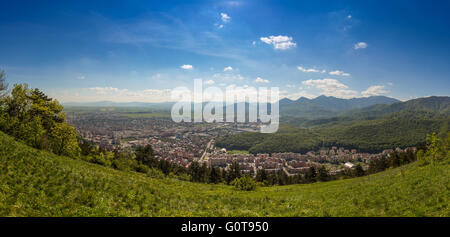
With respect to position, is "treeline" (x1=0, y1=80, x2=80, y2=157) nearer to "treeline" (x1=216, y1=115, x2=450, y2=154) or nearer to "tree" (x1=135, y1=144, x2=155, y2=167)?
"tree" (x1=135, y1=144, x2=155, y2=167)

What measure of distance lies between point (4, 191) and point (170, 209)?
6.72m

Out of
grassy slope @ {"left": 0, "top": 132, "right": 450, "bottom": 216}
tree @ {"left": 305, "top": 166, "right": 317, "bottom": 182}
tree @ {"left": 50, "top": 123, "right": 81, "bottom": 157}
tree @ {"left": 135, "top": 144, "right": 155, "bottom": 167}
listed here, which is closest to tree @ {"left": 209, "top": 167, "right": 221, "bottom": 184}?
tree @ {"left": 135, "top": 144, "right": 155, "bottom": 167}

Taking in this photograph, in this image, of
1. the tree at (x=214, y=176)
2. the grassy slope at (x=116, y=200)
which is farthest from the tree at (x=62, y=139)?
the tree at (x=214, y=176)

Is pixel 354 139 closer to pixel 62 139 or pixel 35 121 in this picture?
pixel 62 139

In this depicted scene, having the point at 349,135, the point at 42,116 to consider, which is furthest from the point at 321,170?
the point at 349,135

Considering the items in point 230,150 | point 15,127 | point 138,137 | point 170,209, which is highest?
point 15,127

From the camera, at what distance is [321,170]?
47.4 meters

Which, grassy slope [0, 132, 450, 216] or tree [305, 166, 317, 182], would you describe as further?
tree [305, 166, 317, 182]

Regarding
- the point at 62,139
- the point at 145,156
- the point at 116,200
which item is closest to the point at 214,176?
the point at 145,156

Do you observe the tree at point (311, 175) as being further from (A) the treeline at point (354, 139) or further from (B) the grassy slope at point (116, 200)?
(A) the treeline at point (354, 139)

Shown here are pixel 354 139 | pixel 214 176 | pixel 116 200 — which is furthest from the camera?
pixel 354 139
